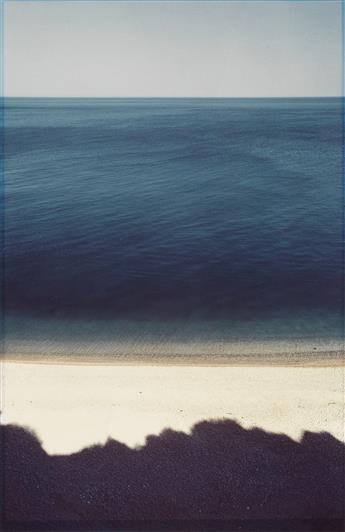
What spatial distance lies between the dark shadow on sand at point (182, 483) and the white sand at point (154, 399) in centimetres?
58

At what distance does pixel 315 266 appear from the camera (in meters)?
28.9

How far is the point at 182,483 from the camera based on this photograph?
12.0 m

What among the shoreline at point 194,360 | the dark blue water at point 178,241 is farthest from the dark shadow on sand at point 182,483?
the dark blue water at point 178,241

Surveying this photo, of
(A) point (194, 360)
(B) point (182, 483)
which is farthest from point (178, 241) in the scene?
(B) point (182, 483)

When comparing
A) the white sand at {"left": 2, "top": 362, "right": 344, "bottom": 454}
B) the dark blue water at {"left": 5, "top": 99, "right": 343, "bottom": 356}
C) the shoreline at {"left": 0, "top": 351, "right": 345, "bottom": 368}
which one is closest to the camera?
the white sand at {"left": 2, "top": 362, "right": 344, "bottom": 454}

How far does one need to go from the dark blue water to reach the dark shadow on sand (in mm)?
8946

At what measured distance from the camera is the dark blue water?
24062 mm

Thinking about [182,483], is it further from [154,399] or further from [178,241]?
[178,241]

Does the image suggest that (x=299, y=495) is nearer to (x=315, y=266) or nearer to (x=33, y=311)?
(x=33, y=311)

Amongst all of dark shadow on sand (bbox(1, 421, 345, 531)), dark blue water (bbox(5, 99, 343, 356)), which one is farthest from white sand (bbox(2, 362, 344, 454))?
dark blue water (bbox(5, 99, 343, 356))

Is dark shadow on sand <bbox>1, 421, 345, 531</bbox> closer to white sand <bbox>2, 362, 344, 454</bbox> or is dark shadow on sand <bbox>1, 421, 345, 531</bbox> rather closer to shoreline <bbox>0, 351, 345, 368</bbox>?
white sand <bbox>2, 362, 344, 454</bbox>

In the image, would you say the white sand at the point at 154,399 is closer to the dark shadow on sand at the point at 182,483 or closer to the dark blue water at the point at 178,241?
the dark shadow on sand at the point at 182,483

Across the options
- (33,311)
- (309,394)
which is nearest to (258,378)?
(309,394)

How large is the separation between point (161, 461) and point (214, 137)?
275ft
